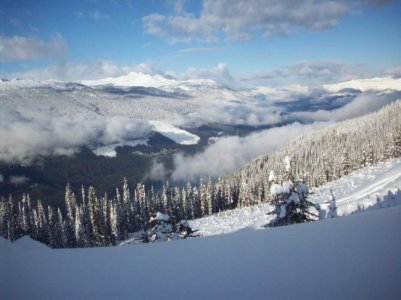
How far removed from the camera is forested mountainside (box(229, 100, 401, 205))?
73750mm

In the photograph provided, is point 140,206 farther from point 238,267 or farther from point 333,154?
point 238,267

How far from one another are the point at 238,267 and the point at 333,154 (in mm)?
102736

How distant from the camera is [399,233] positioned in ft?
18.6

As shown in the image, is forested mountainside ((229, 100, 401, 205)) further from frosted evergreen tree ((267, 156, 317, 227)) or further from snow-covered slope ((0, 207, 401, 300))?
snow-covered slope ((0, 207, 401, 300))

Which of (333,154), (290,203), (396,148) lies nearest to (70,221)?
(290,203)

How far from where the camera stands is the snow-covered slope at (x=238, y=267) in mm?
4383

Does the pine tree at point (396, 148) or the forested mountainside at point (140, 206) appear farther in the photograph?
the pine tree at point (396, 148)

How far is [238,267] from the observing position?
17.1 feet

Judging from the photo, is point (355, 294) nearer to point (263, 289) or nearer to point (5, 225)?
point (263, 289)

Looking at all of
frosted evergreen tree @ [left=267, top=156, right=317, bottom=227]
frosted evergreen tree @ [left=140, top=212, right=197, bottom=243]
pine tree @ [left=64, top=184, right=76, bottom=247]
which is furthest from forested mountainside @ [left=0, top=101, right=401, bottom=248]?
frosted evergreen tree @ [left=267, top=156, right=317, bottom=227]

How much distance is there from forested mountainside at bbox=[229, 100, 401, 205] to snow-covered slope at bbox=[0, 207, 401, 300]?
15505mm

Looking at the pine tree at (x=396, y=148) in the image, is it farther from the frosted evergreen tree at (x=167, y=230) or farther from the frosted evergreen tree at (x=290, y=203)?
the frosted evergreen tree at (x=167, y=230)

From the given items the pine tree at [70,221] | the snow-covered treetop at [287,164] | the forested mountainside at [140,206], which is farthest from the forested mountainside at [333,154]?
the pine tree at [70,221]

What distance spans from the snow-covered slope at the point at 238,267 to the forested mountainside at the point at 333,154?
50.9 feet
